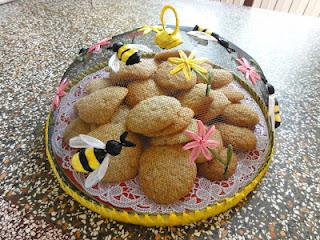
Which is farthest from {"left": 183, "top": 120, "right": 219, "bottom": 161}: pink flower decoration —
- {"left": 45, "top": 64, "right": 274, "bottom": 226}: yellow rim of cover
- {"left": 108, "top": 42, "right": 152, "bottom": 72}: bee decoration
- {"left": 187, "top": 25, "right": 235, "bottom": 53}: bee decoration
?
{"left": 187, "top": 25, "right": 235, "bottom": 53}: bee decoration

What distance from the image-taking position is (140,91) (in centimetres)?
73

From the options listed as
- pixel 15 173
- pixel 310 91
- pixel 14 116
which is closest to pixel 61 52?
pixel 14 116

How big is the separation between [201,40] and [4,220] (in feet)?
2.35

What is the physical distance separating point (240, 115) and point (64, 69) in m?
0.74

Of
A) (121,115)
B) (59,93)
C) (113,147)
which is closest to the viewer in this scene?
(113,147)

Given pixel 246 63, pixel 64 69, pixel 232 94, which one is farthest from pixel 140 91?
pixel 64 69

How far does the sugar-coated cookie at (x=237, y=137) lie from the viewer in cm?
73

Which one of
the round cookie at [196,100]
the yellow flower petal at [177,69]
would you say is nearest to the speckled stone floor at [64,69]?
the round cookie at [196,100]

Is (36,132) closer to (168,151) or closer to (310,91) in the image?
(168,151)

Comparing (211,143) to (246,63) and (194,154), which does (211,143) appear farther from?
(246,63)

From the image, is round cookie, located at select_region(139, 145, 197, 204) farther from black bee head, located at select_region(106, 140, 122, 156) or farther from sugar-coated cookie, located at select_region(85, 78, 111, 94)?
sugar-coated cookie, located at select_region(85, 78, 111, 94)

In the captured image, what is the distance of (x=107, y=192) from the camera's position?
2.21 feet

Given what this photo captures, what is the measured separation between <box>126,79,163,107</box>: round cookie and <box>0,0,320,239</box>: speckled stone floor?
286mm

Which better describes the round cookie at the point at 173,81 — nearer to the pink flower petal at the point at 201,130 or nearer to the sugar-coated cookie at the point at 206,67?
the sugar-coated cookie at the point at 206,67
